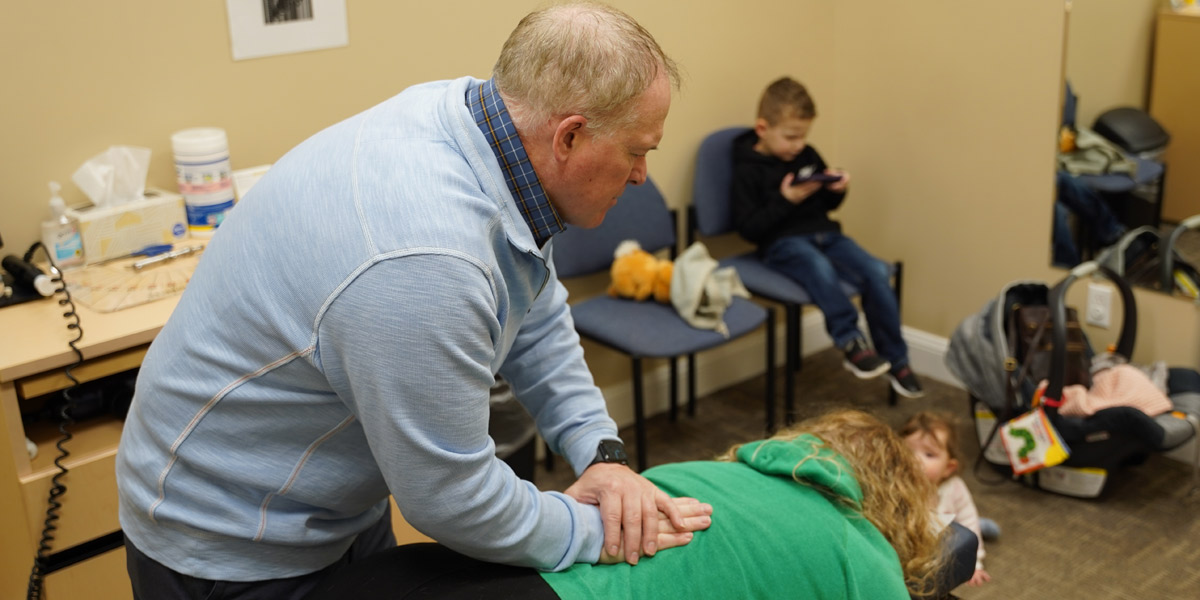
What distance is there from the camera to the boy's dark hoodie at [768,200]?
321 cm

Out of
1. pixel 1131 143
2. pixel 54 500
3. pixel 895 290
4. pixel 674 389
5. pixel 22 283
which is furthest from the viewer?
pixel 895 290

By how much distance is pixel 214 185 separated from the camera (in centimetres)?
224

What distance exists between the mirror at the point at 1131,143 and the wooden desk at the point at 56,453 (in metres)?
2.57

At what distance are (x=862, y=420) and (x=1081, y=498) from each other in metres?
1.41

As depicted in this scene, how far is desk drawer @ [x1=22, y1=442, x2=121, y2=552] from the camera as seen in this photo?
1.79 m

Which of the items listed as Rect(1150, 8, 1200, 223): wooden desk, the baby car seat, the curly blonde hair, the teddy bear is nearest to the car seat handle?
the baby car seat

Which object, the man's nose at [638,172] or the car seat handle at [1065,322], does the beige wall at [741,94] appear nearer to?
the car seat handle at [1065,322]

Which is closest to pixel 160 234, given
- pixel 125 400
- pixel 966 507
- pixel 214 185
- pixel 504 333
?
pixel 214 185

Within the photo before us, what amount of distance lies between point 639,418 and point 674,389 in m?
0.50

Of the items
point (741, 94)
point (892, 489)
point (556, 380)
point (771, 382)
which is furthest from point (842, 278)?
point (556, 380)

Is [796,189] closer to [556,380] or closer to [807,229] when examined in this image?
[807,229]

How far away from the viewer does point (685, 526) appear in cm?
136

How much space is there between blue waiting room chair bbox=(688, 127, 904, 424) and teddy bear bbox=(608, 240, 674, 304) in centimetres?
34

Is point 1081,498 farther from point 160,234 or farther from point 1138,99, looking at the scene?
point 160,234
